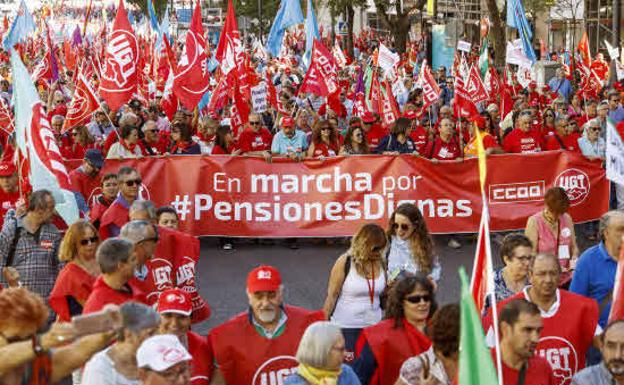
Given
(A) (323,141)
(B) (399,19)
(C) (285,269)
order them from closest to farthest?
(C) (285,269) → (A) (323,141) → (B) (399,19)

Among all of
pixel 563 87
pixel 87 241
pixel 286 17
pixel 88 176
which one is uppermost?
pixel 286 17

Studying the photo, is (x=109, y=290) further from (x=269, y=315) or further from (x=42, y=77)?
(x=42, y=77)

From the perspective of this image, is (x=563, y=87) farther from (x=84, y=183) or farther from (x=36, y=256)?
(x=36, y=256)

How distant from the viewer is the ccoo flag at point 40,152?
8.29 metres

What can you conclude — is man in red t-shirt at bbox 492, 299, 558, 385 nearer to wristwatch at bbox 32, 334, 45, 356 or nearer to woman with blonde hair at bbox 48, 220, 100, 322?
wristwatch at bbox 32, 334, 45, 356

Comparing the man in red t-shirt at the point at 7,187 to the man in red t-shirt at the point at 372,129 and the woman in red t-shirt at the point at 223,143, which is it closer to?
the woman in red t-shirt at the point at 223,143

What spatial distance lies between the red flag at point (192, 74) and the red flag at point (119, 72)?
3.82 ft

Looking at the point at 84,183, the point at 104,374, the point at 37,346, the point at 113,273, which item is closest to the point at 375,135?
the point at 84,183

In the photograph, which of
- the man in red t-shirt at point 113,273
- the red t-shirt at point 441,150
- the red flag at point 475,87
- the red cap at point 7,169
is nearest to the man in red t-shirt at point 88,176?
the red cap at point 7,169

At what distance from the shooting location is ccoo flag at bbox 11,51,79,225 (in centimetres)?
829

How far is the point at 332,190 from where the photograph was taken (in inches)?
540

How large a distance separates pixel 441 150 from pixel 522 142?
1199mm

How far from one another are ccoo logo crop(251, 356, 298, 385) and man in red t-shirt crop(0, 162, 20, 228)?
446cm

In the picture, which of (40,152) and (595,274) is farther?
(40,152)
